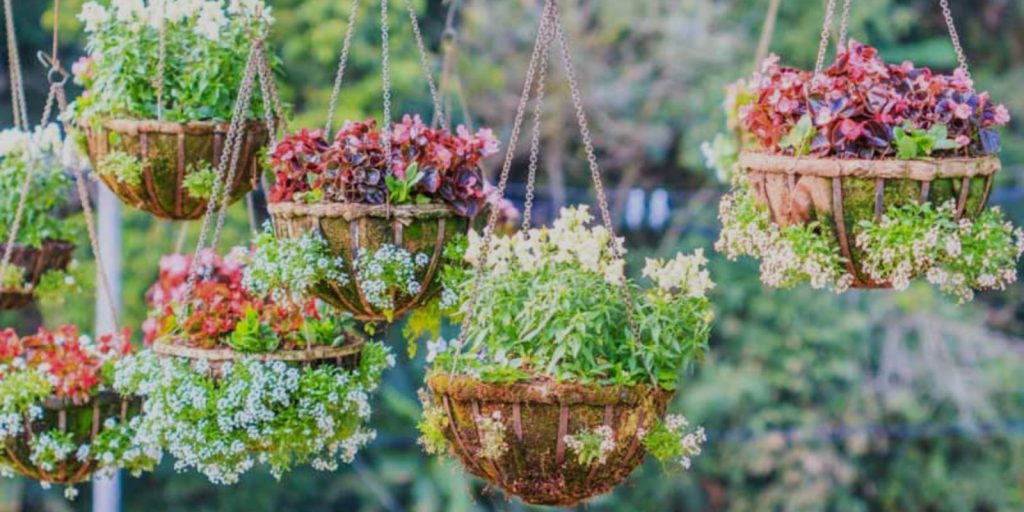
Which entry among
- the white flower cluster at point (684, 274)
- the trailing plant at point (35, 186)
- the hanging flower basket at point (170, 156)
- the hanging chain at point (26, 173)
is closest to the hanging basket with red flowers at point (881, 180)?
the white flower cluster at point (684, 274)

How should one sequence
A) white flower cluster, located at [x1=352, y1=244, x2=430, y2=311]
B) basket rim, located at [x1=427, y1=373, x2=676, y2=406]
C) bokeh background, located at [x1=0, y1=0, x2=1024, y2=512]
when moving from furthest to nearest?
bokeh background, located at [x1=0, y1=0, x2=1024, y2=512] < white flower cluster, located at [x1=352, y1=244, x2=430, y2=311] < basket rim, located at [x1=427, y1=373, x2=676, y2=406]

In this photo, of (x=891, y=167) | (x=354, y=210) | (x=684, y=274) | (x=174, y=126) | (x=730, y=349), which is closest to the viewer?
(x=891, y=167)

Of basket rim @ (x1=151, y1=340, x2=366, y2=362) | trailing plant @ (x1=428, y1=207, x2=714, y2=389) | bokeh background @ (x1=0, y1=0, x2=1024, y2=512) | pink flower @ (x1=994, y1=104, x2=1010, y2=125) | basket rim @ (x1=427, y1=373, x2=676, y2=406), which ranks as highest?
pink flower @ (x1=994, y1=104, x2=1010, y2=125)

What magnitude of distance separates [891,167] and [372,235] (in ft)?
3.36

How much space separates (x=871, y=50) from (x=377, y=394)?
22.6 feet

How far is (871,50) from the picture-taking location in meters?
3.33

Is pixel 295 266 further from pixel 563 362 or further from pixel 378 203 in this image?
pixel 563 362

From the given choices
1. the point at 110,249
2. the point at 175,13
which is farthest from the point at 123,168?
the point at 110,249

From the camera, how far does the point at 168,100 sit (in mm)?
3938

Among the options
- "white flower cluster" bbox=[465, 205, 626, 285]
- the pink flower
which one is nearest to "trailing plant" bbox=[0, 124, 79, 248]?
"white flower cluster" bbox=[465, 205, 626, 285]

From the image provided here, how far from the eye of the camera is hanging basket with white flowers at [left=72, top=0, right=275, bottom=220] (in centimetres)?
388

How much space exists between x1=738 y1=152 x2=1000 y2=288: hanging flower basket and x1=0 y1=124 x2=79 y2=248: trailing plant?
2086 millimetres

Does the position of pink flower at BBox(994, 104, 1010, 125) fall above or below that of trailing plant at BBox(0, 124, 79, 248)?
above

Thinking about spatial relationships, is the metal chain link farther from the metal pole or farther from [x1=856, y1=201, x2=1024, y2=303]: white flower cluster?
the metal pole
